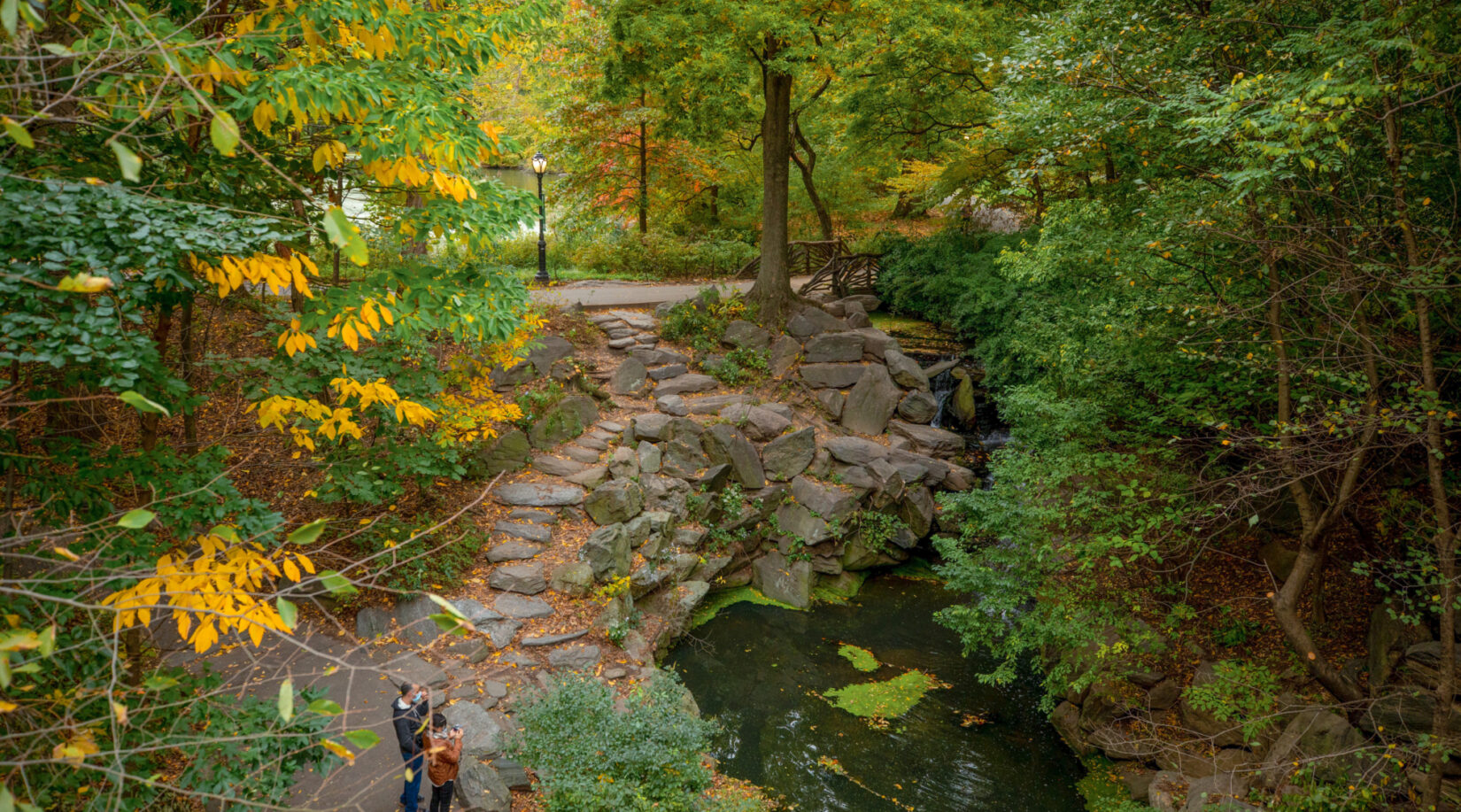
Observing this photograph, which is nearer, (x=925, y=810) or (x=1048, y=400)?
(x=925, y=810)

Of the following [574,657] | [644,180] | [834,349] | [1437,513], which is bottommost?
[574,657]

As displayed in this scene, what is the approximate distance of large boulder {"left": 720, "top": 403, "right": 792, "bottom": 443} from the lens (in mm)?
12664

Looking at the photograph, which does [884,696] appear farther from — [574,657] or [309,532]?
[309,532]

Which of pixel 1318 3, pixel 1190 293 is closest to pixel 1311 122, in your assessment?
pixel 1318 3

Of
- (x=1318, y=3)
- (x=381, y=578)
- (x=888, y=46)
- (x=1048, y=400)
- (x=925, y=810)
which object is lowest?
(x=925, y=810)

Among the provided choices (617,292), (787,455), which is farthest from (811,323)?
(617,292)

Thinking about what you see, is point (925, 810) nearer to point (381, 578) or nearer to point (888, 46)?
point (381, 578)

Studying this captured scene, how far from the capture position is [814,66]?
13.4 meters

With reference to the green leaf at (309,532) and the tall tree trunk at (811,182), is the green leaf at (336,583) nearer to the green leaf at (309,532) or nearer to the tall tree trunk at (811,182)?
the green leaf at (309,532)

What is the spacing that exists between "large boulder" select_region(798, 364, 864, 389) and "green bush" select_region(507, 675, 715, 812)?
25.8 feet

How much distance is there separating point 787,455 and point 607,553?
403 centimetres

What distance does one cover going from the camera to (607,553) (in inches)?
368

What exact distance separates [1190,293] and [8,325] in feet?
29.2

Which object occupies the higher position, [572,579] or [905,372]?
[905,372]
